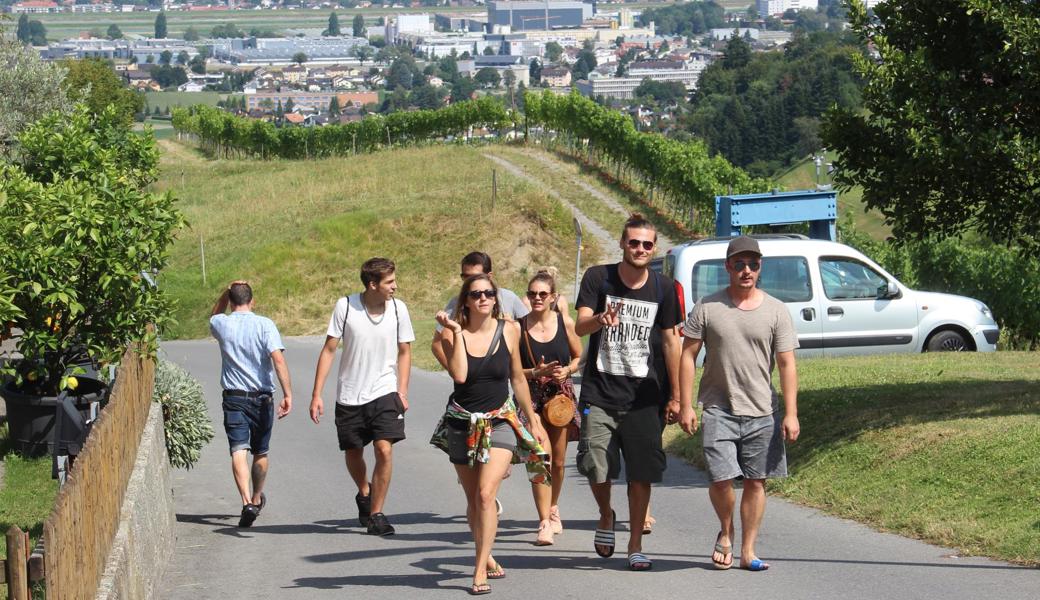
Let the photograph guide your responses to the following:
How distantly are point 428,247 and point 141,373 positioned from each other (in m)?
26.7

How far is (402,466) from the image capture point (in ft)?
41.5

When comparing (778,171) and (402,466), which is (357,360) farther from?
(778,171)

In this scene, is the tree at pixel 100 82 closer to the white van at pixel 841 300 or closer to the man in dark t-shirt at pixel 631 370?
the white van at pixel 841 300

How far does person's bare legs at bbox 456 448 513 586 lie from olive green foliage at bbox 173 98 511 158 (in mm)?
53373

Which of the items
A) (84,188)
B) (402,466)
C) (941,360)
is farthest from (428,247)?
(84,188)

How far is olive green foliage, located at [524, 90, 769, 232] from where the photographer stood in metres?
35.9

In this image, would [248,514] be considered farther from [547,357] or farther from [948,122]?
[948,122]

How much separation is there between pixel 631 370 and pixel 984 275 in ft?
50.1

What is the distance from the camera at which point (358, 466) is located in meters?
9.60

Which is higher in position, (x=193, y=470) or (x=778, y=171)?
(x=193, y=470)

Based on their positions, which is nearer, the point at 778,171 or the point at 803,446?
the point at 803,446

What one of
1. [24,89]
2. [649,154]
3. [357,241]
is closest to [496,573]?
[24,89]

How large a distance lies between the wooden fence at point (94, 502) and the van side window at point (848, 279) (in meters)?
9.75

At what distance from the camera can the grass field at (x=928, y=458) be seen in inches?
344
